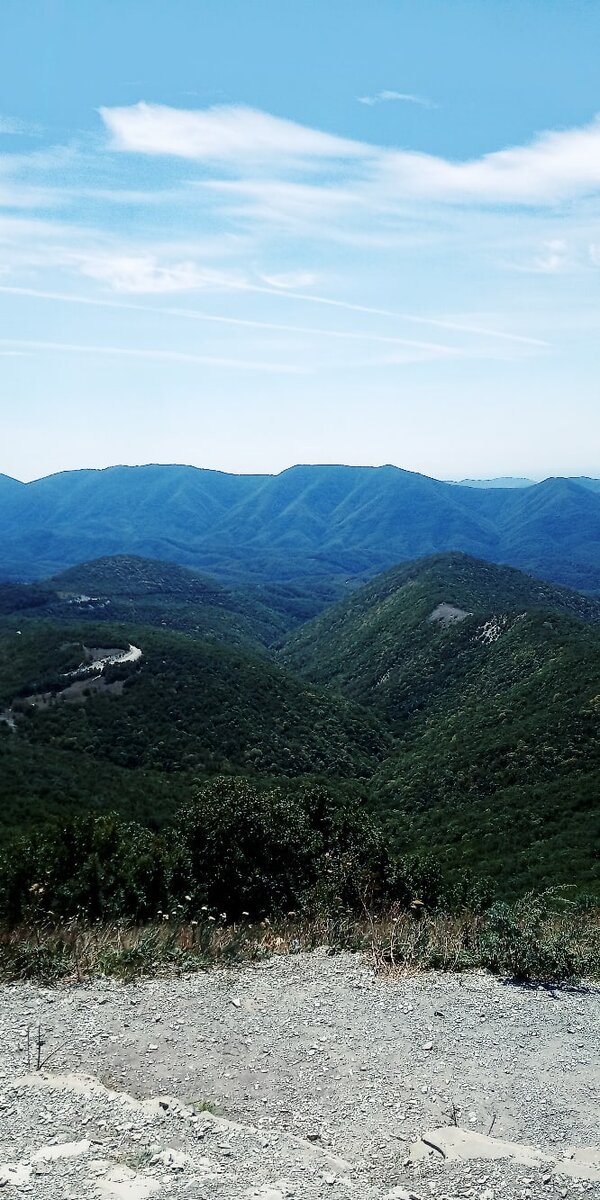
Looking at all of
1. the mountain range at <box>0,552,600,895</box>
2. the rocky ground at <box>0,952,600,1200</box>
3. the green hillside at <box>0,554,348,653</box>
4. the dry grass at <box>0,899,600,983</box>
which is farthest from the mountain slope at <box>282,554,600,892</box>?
the green hillside at <box>0,554,348,653</box>

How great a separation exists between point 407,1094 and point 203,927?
5.11 m

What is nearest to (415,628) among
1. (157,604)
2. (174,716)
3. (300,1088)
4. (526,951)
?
(174,716)

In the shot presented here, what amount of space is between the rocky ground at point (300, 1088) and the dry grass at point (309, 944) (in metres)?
0.40

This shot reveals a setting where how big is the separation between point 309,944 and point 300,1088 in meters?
3.70

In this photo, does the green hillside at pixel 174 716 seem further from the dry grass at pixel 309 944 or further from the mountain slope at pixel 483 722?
the dry grass at pixel 309 944

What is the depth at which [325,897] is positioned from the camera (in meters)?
13.6

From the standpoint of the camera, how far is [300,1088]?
8.15 metres

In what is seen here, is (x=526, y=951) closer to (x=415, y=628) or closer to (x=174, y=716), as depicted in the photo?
(x=174, y=716)

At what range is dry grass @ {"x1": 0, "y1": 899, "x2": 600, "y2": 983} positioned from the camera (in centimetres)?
1073

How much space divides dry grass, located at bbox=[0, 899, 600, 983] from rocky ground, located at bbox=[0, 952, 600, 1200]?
1.31 ft

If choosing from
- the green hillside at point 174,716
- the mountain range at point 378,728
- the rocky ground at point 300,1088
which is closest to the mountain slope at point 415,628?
the mountain range at point 378,728

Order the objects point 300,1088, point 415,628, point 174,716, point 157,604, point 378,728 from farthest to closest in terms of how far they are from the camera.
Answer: point 157,604 < point 415,628 < point 378,728 < point 174,716 < point 300,1088

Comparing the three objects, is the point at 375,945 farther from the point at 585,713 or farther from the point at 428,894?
the point at 585,713

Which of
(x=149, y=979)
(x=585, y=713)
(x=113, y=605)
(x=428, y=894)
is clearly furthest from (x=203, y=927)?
(x=113, y=605)
